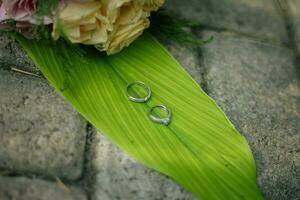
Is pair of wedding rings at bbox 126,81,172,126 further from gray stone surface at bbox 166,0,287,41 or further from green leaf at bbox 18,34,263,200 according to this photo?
gray stone surface at bbox 166,0,287,41

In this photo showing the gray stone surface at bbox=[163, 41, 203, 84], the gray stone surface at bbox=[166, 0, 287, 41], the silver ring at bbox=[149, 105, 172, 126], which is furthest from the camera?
the gray stone surface at bbox=[166, 0, 287, 41]

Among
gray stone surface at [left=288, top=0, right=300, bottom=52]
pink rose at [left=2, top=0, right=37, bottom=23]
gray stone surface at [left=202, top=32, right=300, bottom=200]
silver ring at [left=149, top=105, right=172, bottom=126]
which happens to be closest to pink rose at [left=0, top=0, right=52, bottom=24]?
pink rose at [left=2, top=0, right=37, bottom=23]

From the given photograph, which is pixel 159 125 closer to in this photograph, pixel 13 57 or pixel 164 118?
pixel 164 118

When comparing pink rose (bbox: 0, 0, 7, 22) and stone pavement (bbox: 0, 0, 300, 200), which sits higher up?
pink rose (bbox: 0, 0, 7, 22)

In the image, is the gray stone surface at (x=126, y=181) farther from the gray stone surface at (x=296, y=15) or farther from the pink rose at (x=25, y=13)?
the gray stone surface at (x=296, y=15)

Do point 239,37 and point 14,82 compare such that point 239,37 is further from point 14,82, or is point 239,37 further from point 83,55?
point 14,82

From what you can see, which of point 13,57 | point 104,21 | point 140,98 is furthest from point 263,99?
point 13,57

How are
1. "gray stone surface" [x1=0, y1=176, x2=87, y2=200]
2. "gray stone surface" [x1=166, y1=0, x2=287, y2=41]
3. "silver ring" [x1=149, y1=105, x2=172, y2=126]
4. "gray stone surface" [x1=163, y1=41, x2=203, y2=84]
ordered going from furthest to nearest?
"gray stone surface" [x1=166, y1=0, x2=287, y2=41]
"gray stone surface" [x1=163, y1=41, x2=203, y2=84]
"silver ring" [x1=149, y1=105, x2=172, y2=126]
"gray stone surface" [x1=0, y1=176, x2=87, y2=200]
